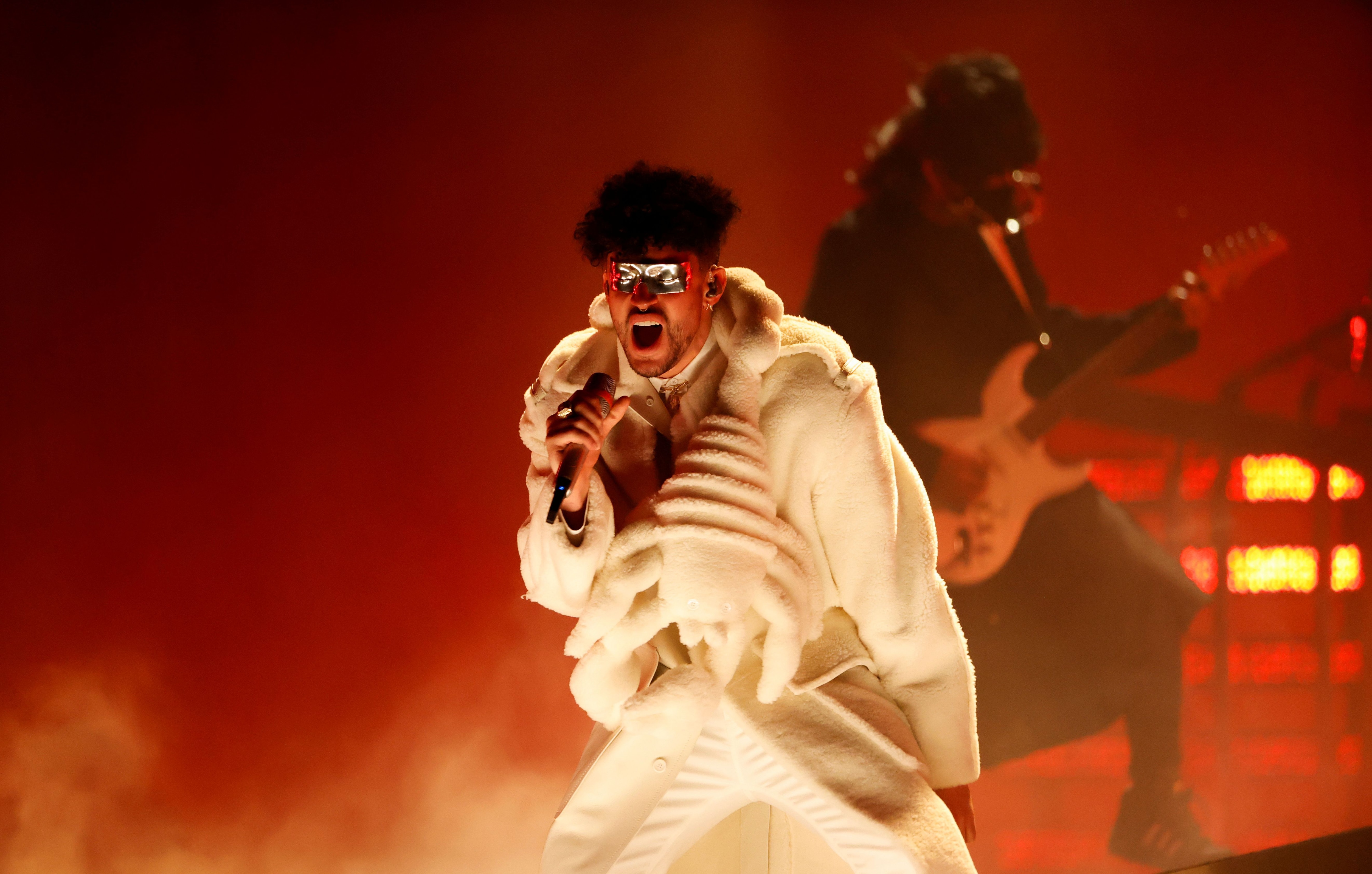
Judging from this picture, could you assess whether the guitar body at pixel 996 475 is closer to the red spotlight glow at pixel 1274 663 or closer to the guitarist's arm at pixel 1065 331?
the guitarist's arm at pixel 1065 331

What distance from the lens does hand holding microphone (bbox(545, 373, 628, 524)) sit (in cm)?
96

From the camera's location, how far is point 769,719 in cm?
109

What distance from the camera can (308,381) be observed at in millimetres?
2076

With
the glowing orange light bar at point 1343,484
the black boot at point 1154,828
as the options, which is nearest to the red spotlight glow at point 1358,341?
the glowing orange light bar at point 1343,484

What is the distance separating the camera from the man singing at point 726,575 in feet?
3.39

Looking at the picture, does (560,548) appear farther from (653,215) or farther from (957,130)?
(957,130)

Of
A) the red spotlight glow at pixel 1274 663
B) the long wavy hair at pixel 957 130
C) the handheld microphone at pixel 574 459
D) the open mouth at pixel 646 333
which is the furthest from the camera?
the red spotlight glow at pixel 1274 663

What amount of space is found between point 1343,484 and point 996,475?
99 centimetres

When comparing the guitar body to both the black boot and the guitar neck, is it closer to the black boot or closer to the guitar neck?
the guitar neck

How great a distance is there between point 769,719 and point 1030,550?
1.69 m

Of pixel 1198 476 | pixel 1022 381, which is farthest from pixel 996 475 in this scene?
pixel 1198 476

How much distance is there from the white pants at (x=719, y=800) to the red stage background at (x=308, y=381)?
3.64ft

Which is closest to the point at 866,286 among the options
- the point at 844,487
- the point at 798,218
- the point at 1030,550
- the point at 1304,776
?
the point at 798,218

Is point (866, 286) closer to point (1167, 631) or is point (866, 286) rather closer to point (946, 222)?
point (946, 222)
